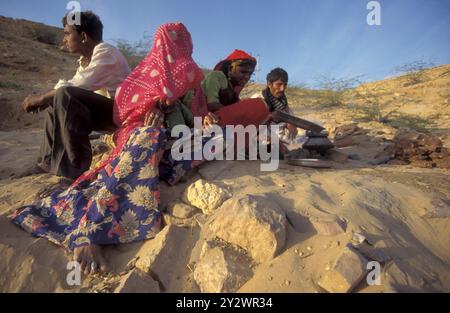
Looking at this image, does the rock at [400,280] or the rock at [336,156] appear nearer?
the rock at [400,280]

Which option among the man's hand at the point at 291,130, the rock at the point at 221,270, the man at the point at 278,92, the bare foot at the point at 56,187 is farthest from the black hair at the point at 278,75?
the rock at the point at 221,270

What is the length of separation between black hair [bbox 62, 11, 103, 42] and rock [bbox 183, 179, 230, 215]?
1.66 meters

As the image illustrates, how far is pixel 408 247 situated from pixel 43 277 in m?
1.94

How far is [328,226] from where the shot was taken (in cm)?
171

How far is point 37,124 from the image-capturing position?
634 cm

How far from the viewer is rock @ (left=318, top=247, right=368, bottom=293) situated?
137 cm

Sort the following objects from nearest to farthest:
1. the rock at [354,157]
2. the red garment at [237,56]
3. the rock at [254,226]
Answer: the rock at [254,226]
the red garment at [237,56]
the rock at [354,157]

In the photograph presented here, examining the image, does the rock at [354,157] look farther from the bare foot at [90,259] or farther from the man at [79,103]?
the bare foot at [90,259]

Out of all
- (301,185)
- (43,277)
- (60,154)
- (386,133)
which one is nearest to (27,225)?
(43,277)

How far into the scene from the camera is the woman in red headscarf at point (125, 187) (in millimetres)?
1845

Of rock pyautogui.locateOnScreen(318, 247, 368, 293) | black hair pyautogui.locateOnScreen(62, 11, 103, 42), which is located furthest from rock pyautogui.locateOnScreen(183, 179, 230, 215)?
black hair pyautogui.locateOnScreen(62, 11, 103, 42)

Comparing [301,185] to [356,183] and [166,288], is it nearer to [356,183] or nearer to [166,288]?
[356,183]

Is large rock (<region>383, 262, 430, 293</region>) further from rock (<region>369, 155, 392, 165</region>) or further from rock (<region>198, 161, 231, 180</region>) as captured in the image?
rock (<region>369, 155, 392, 165</region>)

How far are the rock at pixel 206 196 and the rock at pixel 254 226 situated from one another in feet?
0.52
